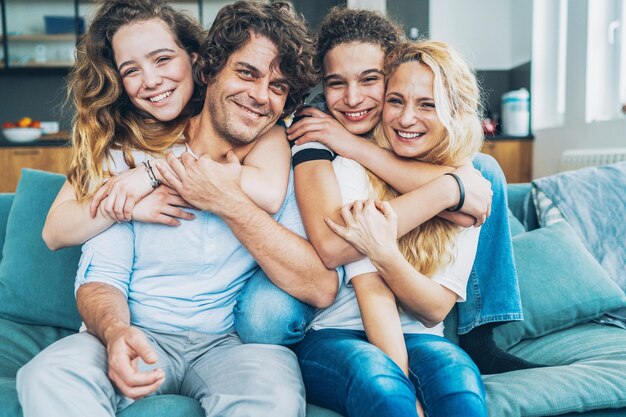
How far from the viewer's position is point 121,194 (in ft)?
4.53

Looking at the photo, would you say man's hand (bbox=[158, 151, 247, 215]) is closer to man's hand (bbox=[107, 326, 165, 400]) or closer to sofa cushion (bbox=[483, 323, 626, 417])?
man's hand (bbox=[107, 326, 165, 400])

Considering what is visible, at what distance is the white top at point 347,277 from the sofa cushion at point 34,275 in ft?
2.44

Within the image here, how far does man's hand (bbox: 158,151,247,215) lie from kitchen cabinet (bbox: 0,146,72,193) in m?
3.39

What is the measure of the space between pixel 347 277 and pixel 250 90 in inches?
20.5

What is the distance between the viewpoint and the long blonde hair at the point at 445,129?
1482 mm

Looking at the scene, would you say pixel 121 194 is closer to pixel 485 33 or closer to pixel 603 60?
pixel 603 60

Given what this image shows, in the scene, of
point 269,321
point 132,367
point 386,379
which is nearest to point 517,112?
point 269,321

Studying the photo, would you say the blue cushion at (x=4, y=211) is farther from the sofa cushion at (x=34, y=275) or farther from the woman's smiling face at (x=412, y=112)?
the woman's smiling face at (x=412, y=112)

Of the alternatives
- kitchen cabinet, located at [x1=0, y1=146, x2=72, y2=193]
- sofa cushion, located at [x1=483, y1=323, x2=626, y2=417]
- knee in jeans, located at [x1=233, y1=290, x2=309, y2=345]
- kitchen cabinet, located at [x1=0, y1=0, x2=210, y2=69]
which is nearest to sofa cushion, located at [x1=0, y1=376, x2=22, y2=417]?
knee in jeans, located at [x1=233, y1=290, x2=309, y2=345]

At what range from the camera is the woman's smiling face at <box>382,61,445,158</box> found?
1500 millimetres

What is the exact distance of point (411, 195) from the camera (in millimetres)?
1429

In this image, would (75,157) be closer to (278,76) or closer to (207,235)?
(207,235)

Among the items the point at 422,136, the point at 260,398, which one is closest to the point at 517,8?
the point at 422,136

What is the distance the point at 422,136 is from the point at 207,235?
599 millimetres
